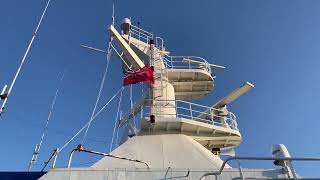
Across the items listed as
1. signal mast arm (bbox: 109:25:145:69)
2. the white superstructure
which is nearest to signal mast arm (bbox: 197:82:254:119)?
the white superstructure

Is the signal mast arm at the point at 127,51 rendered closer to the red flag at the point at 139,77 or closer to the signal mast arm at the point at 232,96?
the red flag at the point at 139,77

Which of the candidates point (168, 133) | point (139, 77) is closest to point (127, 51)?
point (139, 77)

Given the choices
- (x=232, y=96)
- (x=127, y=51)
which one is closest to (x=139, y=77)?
(x=127, y=51)

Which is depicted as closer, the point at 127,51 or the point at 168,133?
the point at 168,133

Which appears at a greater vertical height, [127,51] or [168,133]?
[127,51]

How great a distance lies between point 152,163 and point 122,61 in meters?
8.01

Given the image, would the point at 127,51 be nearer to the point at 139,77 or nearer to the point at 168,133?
the point at 139,77

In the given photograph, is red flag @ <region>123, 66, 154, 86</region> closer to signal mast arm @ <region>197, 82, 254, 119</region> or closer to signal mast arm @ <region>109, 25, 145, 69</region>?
signal mast arm @ <region>109, 25, 145, 69</region>

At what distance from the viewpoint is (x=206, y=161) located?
11602 mm

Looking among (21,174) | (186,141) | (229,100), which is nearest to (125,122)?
(186,141)

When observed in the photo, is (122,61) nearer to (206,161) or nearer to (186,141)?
(186,141)

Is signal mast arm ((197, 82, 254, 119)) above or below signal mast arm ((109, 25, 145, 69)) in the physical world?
below

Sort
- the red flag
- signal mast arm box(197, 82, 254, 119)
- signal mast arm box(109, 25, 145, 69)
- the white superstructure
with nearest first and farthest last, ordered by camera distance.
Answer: the white superstructure < the red flag < signal mast arm box(197, 82, 254, 119) < signal mast arm box(109, 25, 145, 69)

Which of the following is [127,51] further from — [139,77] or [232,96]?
[232,96]
